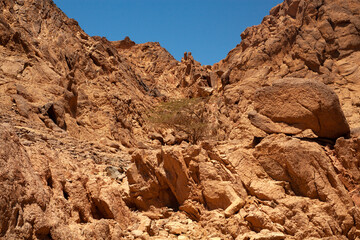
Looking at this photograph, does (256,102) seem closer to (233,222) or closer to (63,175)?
(233,222)

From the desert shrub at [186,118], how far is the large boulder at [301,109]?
37.5 ft

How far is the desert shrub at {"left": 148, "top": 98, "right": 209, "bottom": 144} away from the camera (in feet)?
63.9

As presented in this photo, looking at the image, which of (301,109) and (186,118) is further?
(186,118)

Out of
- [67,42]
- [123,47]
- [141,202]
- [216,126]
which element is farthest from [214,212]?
[123,47]

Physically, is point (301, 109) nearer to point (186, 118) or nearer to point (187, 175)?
point (187, 175)

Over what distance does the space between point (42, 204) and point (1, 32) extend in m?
14.1

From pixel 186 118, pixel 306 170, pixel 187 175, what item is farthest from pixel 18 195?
pixel 186 118

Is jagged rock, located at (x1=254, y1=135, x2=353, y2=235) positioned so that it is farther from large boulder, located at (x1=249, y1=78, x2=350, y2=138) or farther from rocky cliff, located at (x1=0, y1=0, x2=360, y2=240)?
large boulder, located at (x1=249, y1=78, x2=350, y2=138)

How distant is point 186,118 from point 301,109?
14.4m

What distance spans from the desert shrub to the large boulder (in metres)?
11.4

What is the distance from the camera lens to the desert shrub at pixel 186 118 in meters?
19.5

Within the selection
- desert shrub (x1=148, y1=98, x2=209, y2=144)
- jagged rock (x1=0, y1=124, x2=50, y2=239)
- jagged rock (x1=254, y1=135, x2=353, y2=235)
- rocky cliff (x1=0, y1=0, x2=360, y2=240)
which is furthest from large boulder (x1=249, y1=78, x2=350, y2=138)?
desert shrub (x1=148, y1=98, x2=209, y2=144)

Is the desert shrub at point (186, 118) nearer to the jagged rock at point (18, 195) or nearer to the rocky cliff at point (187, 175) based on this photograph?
the rocky cliff at point (187, 175)

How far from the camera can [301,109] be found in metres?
7.19
